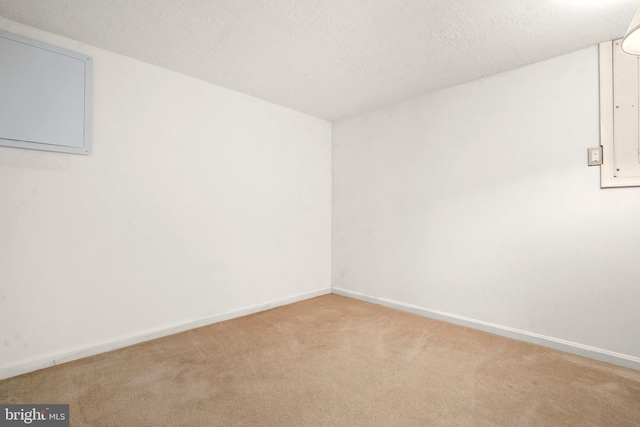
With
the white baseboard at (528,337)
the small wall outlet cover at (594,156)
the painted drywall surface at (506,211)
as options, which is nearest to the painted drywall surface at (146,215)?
the painted drywall surface at (506,211)

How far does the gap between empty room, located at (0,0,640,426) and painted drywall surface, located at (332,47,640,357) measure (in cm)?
2

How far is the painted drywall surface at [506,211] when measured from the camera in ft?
7.70

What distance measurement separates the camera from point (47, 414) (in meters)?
1.68

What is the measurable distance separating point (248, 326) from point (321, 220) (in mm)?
1756

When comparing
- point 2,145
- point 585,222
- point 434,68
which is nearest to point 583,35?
point 434,68

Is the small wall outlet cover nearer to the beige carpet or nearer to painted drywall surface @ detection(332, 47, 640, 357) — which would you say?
painted drywall surface @ detection(332, 47, 640, 357)

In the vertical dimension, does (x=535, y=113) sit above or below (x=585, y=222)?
above

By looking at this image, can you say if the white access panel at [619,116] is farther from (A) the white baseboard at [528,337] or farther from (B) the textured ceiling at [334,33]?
(A) the white baseboard at [528,337]

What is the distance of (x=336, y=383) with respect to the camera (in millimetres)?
1992

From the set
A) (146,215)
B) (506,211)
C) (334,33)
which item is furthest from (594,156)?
(146,215)

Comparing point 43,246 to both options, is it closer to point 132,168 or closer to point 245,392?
point 132,168

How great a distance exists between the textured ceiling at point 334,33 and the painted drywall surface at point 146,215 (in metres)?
0.34
